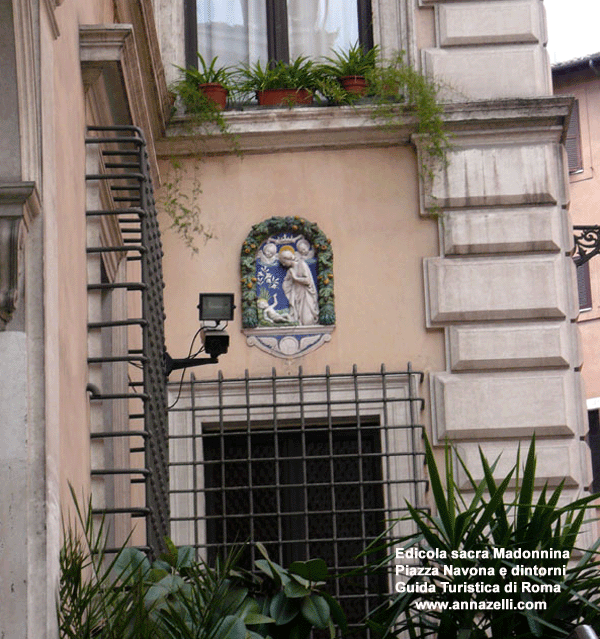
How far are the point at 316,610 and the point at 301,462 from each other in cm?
421

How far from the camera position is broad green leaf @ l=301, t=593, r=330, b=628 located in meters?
6.12

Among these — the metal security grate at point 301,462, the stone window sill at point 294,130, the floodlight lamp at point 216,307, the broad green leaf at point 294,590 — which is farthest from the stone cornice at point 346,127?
the broad green leaf at point 294,590

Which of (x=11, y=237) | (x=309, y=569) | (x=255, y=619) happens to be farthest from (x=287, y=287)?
(x=11, y=237)

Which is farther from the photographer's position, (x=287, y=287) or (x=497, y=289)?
(x=287, y=287)

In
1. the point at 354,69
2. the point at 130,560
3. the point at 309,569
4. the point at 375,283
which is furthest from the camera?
the point at 354,69

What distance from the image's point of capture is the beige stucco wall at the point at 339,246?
10219 mm

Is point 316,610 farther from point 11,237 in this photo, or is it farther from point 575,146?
point 575,146

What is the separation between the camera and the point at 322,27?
11.2 m

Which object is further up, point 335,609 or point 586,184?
point 586,184

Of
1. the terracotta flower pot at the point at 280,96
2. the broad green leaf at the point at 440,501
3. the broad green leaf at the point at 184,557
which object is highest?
the terracotta flower pot at the point at 280,96

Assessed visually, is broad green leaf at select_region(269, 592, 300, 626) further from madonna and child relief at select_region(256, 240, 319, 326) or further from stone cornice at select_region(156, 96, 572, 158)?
stone cornice at select_region(156, 96, 572, 158)

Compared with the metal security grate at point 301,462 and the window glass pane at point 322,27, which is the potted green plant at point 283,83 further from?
the metal security grate at point 301,462

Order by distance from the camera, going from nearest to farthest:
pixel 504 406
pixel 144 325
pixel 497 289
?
1. pixel 144 325
2. pixel 504 406
3. pixel 497 289

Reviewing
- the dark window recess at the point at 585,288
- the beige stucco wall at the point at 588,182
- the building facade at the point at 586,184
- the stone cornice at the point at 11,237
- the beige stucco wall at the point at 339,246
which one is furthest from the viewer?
the dark window recess at the point at 585,288
